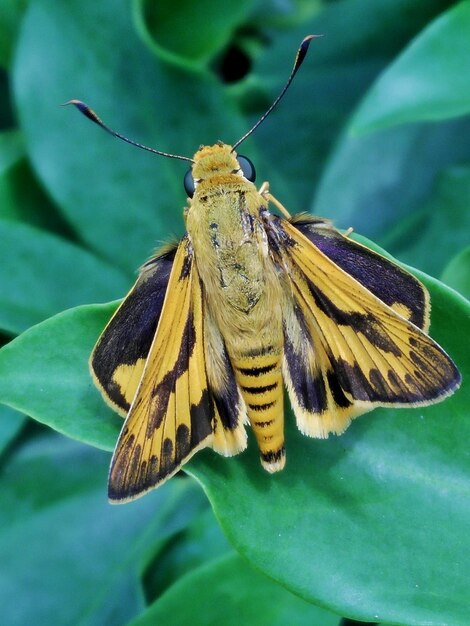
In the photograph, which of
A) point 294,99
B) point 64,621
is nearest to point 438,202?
point 294,99

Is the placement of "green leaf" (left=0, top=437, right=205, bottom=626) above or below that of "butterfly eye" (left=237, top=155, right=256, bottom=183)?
below

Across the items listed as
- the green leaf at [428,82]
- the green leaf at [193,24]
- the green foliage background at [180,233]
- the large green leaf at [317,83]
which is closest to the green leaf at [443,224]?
the green foliage background at [180,233]

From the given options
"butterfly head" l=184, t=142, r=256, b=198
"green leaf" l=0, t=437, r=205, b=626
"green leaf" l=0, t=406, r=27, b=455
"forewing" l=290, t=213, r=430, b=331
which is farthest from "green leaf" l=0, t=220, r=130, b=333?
"forewing" l=290, t=213, r=430, b=331

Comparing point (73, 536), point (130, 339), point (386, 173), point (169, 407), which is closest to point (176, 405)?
point (169, 407)

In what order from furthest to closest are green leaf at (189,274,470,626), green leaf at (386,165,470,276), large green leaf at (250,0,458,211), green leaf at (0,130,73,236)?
large green leaf at (250,0,458,211) < green leaf at (0,130,73,236) < green leaf at (386,165,470,276) < green leaf at (189,274,470,626)

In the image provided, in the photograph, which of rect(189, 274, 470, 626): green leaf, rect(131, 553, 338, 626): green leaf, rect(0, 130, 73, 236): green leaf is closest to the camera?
rect(189, 274, 470, 626): green leaf

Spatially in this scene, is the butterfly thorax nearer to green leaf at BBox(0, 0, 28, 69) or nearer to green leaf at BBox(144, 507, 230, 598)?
green leaf at BBox(144, 507, 230, 598)

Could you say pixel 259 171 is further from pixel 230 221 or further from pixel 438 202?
pixel 230 221
